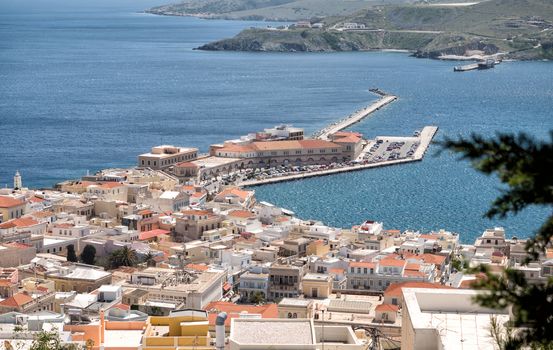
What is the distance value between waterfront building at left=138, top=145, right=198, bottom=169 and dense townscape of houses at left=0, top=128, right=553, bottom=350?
3585mm

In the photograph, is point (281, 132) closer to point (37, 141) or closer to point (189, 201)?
point (37, 141)

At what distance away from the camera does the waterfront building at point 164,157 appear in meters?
40.7

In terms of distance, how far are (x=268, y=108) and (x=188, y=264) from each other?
41505 mm

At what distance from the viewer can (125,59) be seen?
10269 cm

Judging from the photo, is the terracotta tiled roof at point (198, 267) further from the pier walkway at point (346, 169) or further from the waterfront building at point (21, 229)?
the pier walkway at point (346, 169)

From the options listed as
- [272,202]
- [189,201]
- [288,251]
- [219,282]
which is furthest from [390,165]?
[219,282]

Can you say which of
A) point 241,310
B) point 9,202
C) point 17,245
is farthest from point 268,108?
point 241,310

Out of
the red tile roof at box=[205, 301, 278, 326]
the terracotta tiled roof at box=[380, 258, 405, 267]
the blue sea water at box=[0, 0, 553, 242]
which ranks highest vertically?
the red tile roof at box=[205, 301, 278, 326]

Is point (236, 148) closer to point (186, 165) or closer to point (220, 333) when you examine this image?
point (186, 165)

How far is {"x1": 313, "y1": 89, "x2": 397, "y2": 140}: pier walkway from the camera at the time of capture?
52125 mm

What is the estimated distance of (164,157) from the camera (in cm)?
4075

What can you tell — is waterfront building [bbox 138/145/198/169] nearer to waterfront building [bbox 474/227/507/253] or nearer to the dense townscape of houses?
the dense townscape of houses

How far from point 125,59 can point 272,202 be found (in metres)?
68.7

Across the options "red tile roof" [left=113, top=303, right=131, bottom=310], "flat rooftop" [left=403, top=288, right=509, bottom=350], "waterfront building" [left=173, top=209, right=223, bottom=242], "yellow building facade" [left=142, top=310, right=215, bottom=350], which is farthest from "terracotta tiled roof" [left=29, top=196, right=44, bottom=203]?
"flat rooftop" [left=403, top=288, right=509, bottom=350]
